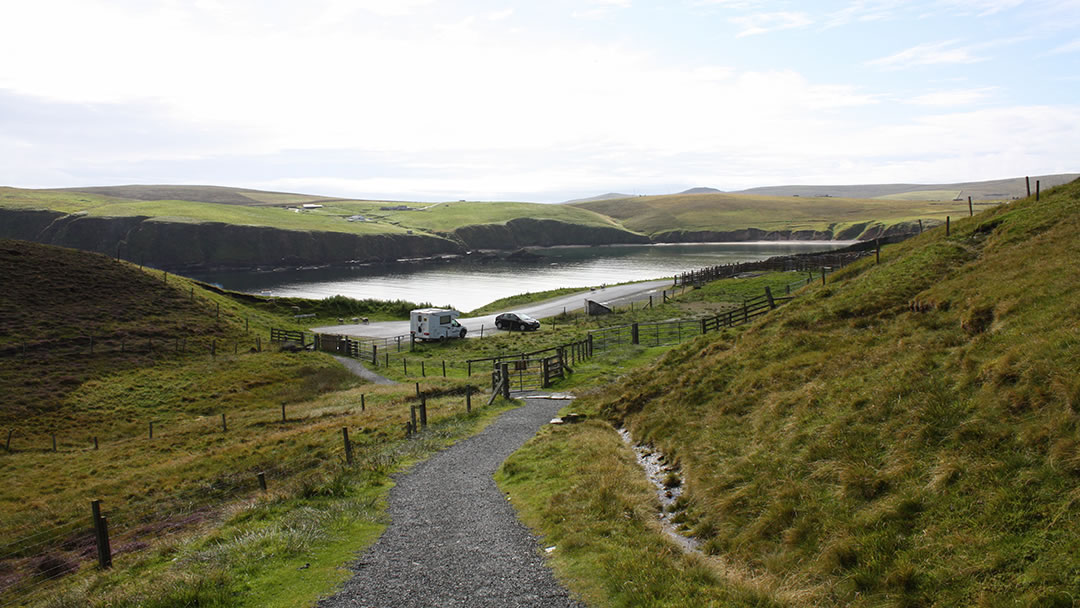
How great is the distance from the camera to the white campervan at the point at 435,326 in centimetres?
5856

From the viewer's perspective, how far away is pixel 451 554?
1233 cm

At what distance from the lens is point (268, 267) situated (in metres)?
180

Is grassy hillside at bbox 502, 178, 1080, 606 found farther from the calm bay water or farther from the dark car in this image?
the calm bay water

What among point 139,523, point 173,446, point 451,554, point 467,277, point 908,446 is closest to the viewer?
point 908,446

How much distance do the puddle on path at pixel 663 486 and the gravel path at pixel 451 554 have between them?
2.68 meters

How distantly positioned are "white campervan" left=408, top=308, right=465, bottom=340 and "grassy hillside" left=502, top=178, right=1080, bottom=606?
38.2m

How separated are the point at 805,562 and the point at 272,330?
6034 cm

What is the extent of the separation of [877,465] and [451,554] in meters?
7.86

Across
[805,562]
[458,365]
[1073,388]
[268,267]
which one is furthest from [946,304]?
[268,267]

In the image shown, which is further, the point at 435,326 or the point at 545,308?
the point at 545,308

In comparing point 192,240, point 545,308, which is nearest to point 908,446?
point 545,308

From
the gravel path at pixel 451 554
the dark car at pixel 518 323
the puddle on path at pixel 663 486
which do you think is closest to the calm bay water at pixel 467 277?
the dark car at pixel 518 323

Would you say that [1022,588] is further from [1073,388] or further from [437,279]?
[437,279]

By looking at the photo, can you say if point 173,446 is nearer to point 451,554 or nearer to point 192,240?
point 451,554
